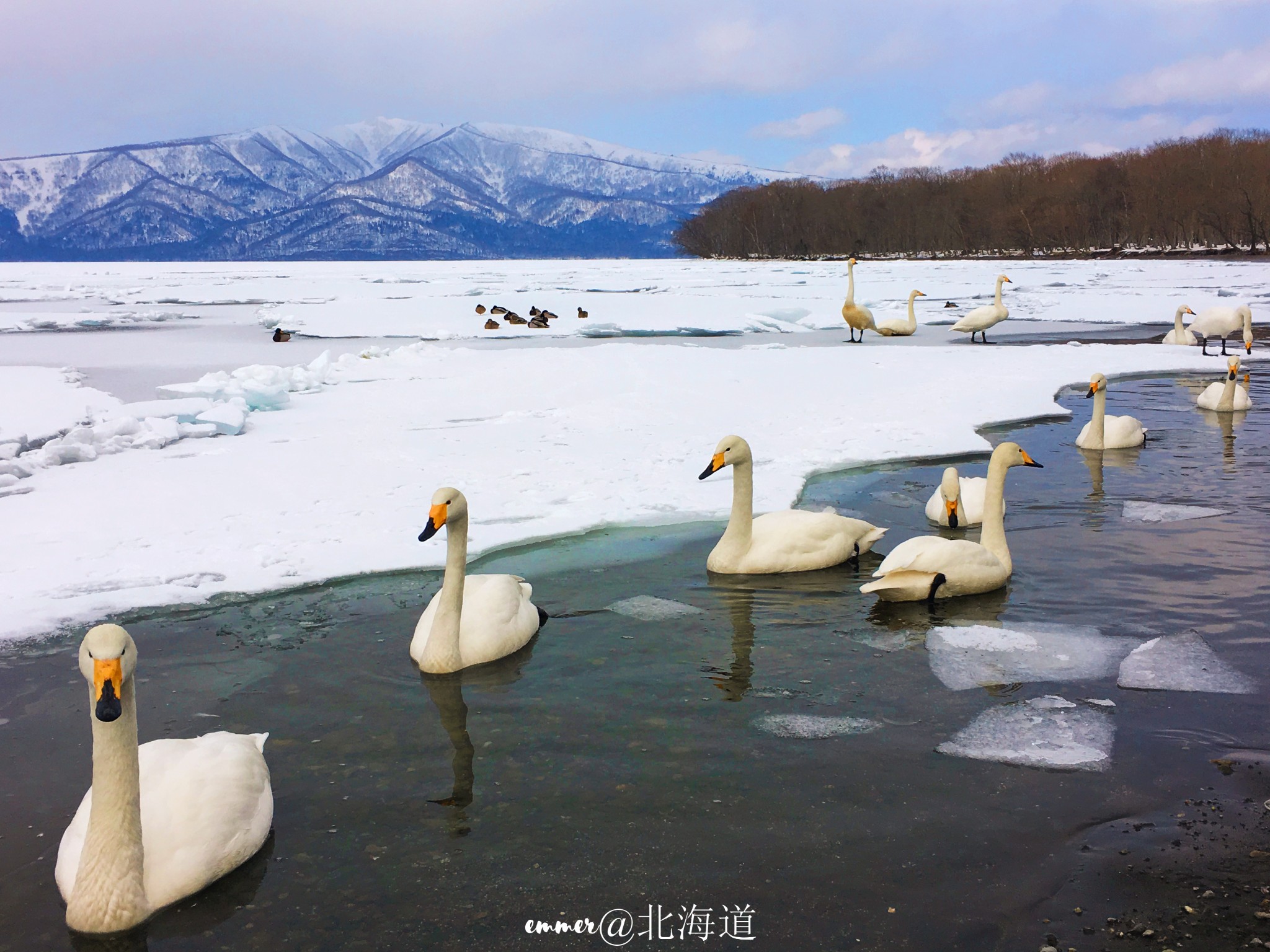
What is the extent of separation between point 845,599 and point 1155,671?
5.73ft

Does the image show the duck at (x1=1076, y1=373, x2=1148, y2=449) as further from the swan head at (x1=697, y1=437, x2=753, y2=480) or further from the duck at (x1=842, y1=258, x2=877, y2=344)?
the duck at (x1=842, y1=258, x2=877, y2=344)

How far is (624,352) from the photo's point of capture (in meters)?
17.4

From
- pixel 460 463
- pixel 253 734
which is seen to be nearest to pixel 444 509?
pixel 253 734

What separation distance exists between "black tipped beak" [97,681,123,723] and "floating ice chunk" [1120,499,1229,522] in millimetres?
6845

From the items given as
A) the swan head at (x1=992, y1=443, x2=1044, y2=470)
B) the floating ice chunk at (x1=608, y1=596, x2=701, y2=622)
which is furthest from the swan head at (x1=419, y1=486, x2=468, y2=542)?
the swan head at (x1=992, y1=443, x2=1044, y2=470)

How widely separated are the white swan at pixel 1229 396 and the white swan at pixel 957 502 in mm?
6106

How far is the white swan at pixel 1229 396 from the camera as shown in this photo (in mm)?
11984

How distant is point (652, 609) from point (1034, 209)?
253ft

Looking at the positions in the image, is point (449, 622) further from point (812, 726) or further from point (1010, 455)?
point (1010, 455)

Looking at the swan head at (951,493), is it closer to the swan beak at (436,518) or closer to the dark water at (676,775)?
the dark water at (676,775)

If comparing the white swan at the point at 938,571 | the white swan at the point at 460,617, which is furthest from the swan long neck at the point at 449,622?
the white swan at the point at 938,571

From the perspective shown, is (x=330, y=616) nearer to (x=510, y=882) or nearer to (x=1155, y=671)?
(x=510, y=882)

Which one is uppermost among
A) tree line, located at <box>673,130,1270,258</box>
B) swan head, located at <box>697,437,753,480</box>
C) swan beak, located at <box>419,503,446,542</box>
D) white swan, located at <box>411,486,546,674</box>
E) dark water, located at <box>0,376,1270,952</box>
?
tree line, located at <box>673,130,1270,258</box>

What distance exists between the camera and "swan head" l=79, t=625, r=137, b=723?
2928 mm
